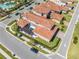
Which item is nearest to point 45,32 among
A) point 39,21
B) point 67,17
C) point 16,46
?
point 39,21

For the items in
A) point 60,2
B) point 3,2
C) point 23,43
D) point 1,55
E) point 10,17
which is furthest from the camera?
point 60,2

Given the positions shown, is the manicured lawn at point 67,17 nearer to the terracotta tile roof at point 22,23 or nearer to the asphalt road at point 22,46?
the asphalt road at point 22,46

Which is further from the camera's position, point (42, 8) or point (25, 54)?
point (42, 8)

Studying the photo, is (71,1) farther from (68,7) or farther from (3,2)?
(3,2)

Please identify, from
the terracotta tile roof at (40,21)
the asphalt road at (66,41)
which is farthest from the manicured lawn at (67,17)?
the terracotta tile roof at (40,21)

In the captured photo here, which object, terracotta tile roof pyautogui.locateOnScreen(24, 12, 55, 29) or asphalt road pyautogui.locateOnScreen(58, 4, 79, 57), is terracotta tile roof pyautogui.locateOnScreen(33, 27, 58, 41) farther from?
asphalt road pyautogui.locateOnScreen(58, 4, 79, 57)

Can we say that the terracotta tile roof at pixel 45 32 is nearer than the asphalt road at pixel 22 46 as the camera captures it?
No

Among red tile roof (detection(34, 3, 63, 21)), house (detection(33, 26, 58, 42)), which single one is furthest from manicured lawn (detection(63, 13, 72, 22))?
house (detection(33, 26, 58, 42))

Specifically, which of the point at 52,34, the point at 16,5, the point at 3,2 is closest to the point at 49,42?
the point at 52,34
